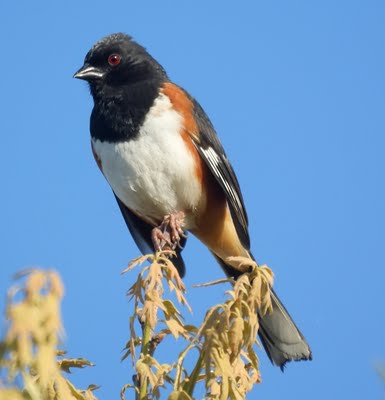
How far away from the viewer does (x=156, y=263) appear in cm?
156

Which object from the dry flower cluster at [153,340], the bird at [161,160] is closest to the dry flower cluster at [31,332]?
the dry flower cluster at [153,340]

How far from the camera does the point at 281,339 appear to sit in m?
3.12

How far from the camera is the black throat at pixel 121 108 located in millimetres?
3531

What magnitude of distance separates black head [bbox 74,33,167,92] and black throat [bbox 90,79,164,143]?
0.05 m

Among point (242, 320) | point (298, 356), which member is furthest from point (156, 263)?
point (298, 356)

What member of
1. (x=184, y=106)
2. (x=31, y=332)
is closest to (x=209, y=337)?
(x=31, y=332)

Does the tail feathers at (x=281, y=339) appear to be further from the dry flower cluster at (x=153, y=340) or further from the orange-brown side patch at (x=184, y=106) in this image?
the dry flower cluster at (x=153, y=340)

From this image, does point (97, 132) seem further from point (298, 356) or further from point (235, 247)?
point (298, 356)

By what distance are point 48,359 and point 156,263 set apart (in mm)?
705

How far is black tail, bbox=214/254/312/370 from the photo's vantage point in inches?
117

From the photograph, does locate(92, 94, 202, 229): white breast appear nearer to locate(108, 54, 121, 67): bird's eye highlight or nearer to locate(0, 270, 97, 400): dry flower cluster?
locate(108, 54, 121, 67): bird's eye highlight

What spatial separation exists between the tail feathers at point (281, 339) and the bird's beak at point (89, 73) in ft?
4.66

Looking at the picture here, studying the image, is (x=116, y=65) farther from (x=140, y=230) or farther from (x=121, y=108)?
(x=140, y=230)

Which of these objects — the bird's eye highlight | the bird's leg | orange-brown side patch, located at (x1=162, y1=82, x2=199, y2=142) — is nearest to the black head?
the bird's eye highlight
